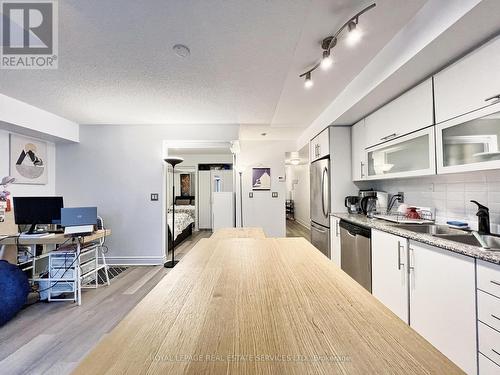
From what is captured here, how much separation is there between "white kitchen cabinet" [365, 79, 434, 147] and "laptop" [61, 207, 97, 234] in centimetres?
351

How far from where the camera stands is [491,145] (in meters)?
1.40

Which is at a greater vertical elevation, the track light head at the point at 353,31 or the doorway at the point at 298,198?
the track light head at the point at 353,31

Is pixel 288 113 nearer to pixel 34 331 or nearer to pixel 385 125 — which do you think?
pixel 385 125

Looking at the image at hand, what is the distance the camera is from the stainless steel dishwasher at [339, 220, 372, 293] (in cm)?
222

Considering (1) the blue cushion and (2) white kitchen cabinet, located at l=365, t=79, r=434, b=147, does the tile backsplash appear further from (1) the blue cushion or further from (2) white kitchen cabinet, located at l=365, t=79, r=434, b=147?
(1) the blue cushion

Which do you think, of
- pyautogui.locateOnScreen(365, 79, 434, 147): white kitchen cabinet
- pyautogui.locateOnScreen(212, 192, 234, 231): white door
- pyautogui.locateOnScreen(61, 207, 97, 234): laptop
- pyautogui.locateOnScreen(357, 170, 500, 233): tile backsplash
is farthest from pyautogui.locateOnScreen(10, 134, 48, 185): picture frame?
pyautogui.locateOnScreen(357, 170, 500, 233): tile backsplash

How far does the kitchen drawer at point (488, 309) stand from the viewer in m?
1.13

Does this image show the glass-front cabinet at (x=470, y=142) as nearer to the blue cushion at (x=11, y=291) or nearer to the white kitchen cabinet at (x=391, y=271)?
the white kitchen cabinet at (x=391, y=271)

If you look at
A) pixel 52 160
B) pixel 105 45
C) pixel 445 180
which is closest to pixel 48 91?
pixel 105 45

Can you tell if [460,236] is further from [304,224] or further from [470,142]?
[304,224]

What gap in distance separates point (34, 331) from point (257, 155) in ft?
14.0

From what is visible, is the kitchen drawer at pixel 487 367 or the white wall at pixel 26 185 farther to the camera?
the white wall at pixel 26 185

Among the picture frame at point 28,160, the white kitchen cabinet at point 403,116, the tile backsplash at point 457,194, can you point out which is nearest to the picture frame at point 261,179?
the white kitchen cabinet at point 403,116

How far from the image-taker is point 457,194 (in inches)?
77.6
